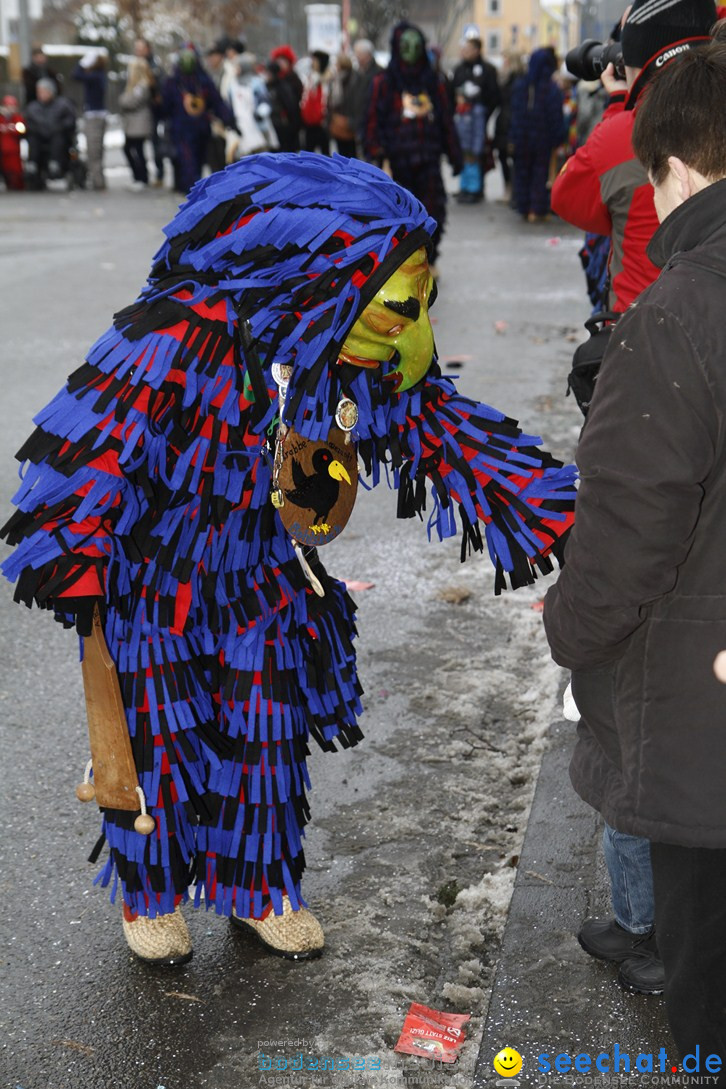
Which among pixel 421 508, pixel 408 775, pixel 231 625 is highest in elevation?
pixel 421 508

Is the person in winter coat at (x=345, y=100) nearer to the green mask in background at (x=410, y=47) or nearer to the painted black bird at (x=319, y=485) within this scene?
the green mask in background at (x=410, y=47)

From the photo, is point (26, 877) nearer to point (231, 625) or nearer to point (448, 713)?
point (231, 625)

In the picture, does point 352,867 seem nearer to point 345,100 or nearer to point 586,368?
point 586,368

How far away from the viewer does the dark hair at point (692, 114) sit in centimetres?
179

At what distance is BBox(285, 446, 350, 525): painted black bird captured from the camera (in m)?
2.42

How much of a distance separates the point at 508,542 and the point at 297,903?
876 mm

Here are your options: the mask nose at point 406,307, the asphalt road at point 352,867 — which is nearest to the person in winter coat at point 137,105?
the asphalt road at point 352,867

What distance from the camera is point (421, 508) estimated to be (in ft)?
8.86

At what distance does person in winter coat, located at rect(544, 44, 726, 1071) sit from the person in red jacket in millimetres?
1559

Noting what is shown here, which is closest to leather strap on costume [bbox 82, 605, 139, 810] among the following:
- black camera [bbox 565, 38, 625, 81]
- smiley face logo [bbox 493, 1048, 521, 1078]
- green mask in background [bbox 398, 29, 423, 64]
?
smiley face logo [bbox 493, 1048, 521, 1078]

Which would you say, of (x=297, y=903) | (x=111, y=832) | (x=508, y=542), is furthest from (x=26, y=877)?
(x=508, y=542)

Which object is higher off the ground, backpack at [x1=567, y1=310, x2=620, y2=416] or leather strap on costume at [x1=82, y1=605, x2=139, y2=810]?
backpack at [x1=567, y1=310, x2=620, y2=416]

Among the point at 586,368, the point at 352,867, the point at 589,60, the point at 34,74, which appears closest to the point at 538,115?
the point at 34,74

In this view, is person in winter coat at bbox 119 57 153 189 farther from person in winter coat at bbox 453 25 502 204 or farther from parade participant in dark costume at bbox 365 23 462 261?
parade participant in dark costume at bbox 365 23 462 261
